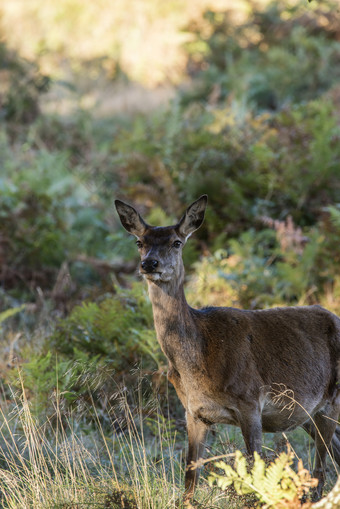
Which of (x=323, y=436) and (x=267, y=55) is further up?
(x=267, y=55)

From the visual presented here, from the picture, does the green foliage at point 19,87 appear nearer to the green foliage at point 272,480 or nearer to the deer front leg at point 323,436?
the deer front leg at point 323,436

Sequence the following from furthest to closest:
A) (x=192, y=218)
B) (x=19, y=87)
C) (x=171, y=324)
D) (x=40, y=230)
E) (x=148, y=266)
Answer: (x=19, y=87)
(x=40, y=230)
(x=192, y=218)
(x=171, y=324)
(x=148, y=266)

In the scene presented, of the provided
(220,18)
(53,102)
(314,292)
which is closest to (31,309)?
(314,292)

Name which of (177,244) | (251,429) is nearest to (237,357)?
(251,429)

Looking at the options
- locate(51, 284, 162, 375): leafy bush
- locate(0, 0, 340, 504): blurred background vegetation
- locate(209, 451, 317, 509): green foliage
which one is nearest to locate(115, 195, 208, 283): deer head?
locate(0, 0, 340, 504): blurred background vegetation

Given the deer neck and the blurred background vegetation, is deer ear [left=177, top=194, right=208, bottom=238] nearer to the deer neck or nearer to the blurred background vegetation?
the deer neck

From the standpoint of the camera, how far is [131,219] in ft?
14.8

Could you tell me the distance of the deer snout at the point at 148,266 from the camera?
400 centimetres

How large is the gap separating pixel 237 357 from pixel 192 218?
947 millimetres

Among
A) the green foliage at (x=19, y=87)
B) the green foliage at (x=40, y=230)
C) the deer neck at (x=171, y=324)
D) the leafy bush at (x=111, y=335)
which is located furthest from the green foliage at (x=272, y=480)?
the green foliage at (x=19, y=87)

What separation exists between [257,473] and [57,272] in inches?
246

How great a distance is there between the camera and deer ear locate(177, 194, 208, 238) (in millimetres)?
4383

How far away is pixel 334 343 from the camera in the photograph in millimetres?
4590

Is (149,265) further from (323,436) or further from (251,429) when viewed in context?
(323,436)
